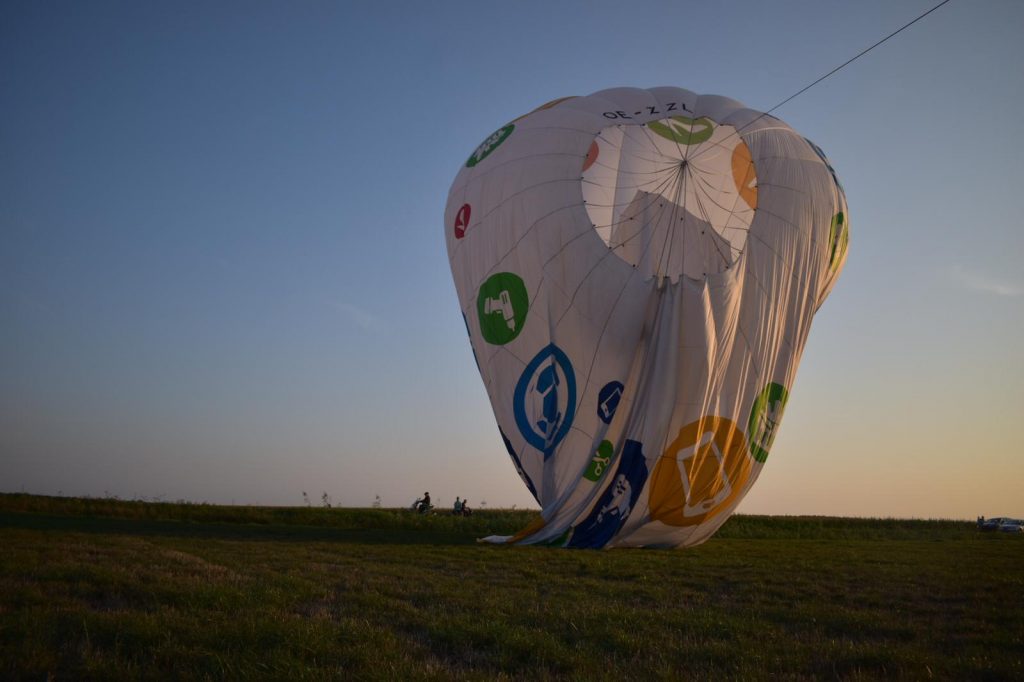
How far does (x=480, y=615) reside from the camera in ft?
22.0

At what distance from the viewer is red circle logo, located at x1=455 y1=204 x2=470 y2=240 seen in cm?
1658

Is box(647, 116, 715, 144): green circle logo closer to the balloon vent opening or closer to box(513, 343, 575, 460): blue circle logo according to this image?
the balloon vent opening

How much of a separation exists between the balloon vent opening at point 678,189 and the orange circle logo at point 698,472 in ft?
11.2

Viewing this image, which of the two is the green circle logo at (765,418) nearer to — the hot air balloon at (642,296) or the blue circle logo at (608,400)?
the hot air balloon at (642,296)

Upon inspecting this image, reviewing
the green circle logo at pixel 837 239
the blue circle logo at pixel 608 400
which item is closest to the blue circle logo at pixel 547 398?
the blue circle logo at pixel 608 400

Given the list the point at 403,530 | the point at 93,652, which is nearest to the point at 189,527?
the point at 403,530

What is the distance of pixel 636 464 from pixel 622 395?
139 cm

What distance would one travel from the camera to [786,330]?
15.7m

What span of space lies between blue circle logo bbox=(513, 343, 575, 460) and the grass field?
8.73ft

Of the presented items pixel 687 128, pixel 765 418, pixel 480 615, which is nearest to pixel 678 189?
pixel 687 128

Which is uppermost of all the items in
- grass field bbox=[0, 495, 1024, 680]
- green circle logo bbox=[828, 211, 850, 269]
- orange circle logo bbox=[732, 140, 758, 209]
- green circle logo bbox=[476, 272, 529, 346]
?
orange circle logo bbox=[732, 140, 758, 209]

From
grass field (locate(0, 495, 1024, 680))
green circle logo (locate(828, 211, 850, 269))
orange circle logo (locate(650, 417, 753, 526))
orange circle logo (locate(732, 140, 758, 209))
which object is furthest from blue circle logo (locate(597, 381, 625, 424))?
green circle logo (locate(828, 211, 850, 269))

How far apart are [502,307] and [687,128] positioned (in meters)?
5.85

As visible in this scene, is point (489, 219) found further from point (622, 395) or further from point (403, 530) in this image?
point (403, 530)
